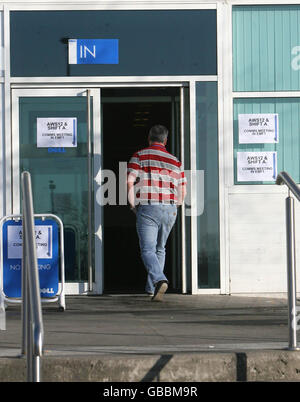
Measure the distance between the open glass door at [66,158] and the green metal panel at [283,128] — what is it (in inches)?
65.0

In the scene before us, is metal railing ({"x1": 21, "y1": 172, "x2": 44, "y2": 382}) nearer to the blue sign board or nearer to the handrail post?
the handrail post

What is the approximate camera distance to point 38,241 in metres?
8.42

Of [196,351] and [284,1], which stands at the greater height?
[284,1]

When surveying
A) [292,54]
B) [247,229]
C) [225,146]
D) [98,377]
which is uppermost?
[292,54]

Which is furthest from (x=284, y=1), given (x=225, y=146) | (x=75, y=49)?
(x=75, y=49)

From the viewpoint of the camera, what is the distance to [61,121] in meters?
10.2

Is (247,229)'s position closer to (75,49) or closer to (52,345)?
(75,49)

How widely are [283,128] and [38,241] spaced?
336 cm

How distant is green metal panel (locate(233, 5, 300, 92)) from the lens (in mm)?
10164

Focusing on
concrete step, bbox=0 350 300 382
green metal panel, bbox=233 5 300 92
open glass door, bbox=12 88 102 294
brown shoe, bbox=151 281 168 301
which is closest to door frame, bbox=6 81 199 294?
open glass door, bbox=12 88 102 294

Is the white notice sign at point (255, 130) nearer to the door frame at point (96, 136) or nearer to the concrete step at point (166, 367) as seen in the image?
the door frame at point (96, 136)

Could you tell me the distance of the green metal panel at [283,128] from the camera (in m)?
10.2

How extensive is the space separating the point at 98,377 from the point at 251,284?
4.83 metres

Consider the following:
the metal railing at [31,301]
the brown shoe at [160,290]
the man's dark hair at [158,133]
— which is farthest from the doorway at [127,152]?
the metal railing at [31,301]
